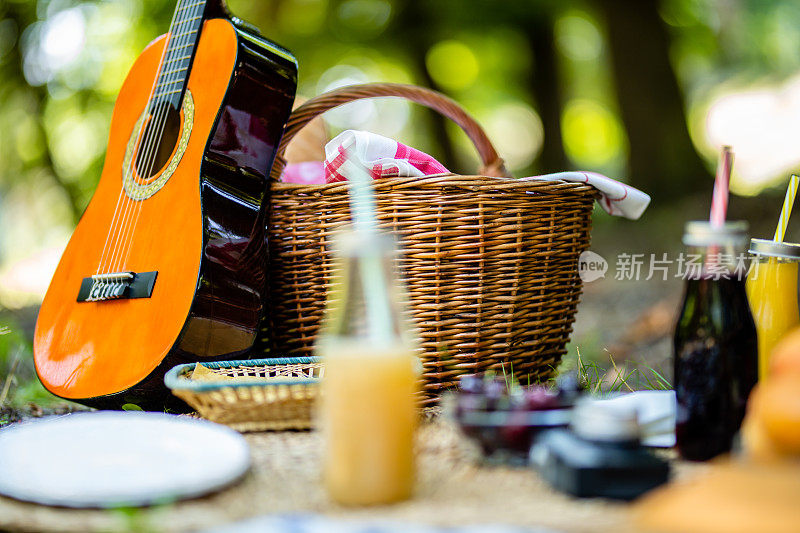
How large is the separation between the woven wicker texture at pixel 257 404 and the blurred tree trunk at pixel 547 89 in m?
5.87

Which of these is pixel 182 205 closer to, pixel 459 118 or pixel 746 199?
pixel 459 118

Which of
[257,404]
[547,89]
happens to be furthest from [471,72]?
[257,404]

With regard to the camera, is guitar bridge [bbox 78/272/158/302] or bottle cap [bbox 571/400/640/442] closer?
bottle cap [bbox 571/400/640/442]

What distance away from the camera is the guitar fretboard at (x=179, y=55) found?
1.50m

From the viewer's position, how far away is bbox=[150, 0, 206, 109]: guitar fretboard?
1499mm

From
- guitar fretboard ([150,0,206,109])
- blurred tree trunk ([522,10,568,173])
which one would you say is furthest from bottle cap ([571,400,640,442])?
blurred tree trunk ([522,10,568,173])

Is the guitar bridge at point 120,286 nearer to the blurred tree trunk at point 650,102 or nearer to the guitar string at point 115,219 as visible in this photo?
the guitar string at point 115,219

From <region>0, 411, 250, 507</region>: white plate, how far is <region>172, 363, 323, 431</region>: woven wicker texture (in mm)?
95

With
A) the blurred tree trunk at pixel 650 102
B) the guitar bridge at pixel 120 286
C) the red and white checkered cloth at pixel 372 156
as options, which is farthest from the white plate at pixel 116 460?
the blurred tree trunk at pixel 650 102

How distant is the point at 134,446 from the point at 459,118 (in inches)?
41.2

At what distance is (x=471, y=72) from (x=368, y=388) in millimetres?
9550

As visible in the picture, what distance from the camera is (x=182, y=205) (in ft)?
4.44

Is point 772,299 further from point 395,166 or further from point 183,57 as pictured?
point 183,57

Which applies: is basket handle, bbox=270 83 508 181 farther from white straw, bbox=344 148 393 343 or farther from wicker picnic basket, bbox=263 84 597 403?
white straw, bbox=344 148 393 343
